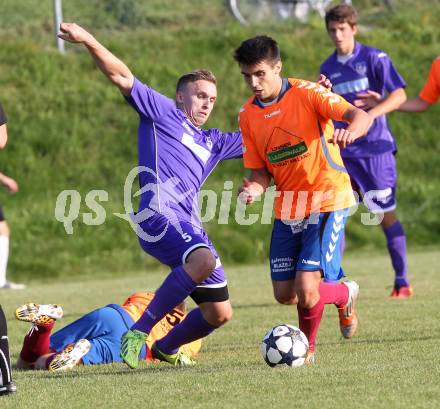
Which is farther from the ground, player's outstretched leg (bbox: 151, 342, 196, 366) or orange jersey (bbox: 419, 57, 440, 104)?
orange jersey (bbox: 419, 57, 440, 104)

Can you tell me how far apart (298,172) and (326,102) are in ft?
1.51

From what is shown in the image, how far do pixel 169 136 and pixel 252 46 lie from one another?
2.42 ft

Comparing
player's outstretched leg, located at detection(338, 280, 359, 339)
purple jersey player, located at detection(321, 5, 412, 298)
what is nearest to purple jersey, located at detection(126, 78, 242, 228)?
player's outstretched leg, located at detection(338, 280, 359, 339)

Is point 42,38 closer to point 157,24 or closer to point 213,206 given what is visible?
point 157,24

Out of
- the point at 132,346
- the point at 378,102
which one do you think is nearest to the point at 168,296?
the point at 132,346

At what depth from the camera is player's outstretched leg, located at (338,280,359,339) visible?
23.0 feet

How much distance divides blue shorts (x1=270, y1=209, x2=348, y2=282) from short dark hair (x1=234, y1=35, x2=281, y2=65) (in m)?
0.99

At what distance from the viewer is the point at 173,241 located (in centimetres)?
608

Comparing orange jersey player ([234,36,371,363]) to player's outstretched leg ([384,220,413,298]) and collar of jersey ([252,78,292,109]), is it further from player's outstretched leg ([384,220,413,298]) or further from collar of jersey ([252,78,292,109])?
player's outstretched leg ([384,220,413,298])

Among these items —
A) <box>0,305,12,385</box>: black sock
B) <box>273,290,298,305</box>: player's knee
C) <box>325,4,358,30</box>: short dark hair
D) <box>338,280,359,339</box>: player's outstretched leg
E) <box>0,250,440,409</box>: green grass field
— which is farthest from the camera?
<box>325,4,358,30</box>: short dark hair

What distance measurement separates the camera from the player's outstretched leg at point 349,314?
7.01m

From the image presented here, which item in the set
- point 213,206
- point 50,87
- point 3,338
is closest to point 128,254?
point 213,206

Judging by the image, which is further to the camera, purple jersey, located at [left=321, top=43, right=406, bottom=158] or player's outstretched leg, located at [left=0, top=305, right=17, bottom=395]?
purple jersey, located at [left=321, top=43, right=406, bottom=158]

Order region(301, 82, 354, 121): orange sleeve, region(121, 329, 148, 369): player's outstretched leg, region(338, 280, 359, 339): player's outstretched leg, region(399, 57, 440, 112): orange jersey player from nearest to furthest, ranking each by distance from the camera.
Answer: region(121, 329, 148, 369): player's outstretched leg < region(301, 82, 354, 121): orange sleeve < region(338, 280, 359, 339): player's outstretched leg < region(399, 57, 440, 112): orange jersey player
